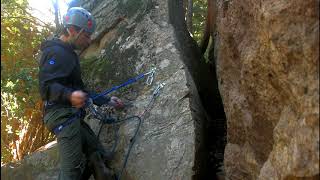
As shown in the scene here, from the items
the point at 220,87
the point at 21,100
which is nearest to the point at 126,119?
the point at 220,87

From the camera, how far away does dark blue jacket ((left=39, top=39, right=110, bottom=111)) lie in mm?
4566

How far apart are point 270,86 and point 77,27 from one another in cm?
230

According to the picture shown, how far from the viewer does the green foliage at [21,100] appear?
8578 millimetres

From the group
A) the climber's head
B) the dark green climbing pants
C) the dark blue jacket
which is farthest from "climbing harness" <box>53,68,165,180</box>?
the climber's head

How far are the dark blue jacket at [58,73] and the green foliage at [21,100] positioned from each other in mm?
3291

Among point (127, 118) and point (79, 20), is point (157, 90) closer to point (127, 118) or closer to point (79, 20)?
point (127, 118)

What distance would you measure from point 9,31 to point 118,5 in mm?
3984

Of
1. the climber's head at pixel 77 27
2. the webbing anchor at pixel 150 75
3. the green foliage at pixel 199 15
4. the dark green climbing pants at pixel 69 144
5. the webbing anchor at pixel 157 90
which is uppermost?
the green foliage at pixel 199 15

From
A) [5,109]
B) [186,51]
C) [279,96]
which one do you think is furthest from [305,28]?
[5,109]

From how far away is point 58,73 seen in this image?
4660 mm

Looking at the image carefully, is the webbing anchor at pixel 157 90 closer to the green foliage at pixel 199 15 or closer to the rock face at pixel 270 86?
the rock face at pixel 270 86

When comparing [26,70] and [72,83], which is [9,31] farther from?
[72,83]

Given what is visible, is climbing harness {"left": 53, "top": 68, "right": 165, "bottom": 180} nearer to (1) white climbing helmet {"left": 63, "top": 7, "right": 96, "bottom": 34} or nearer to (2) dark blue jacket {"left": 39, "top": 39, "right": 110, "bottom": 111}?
(2) dark blue jacket {"left": 39, "top": 39, "right": 110, "bottom": 111}

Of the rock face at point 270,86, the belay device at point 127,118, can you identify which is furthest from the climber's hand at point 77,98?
the rock face at point 270,86
